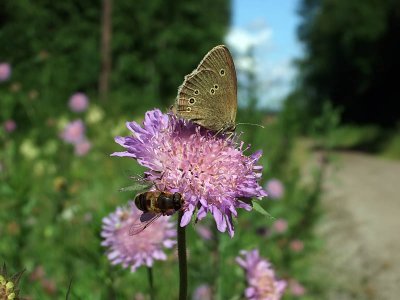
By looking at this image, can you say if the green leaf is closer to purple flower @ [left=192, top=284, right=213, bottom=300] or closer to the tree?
purple flower @ [left=192, top=284, right=213, bottom=300]

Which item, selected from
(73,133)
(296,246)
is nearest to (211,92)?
(296,246)

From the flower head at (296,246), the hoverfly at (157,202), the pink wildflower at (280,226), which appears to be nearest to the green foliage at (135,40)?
the pink wildflower at (280,226)

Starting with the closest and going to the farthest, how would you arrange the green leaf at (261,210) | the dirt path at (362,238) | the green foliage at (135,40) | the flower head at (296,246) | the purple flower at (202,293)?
the green leaf at (261,210) → the purple flower at (202,293) → the flower head at (296,246) → the dirt path at (362,238) → the green foliage at (135,40)

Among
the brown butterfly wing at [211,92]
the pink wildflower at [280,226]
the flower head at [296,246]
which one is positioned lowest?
the brown butterfly wing at [211,92]

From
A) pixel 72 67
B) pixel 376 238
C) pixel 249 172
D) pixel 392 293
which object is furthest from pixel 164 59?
pixel 249 172

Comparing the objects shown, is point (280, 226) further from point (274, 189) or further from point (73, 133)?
point (73, 133)

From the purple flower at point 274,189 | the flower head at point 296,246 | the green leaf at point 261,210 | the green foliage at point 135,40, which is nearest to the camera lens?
the green leaf at point 261,210

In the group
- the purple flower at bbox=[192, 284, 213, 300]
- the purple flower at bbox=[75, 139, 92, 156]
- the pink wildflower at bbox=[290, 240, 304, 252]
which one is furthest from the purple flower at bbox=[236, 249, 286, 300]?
the purple flower at bbox=[75, 139, 92, 156]

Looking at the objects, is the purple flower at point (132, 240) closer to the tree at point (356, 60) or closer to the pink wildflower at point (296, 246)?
the pink wildflower at point (296, 246)
